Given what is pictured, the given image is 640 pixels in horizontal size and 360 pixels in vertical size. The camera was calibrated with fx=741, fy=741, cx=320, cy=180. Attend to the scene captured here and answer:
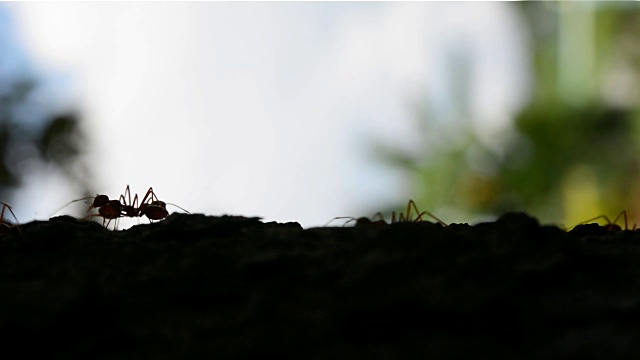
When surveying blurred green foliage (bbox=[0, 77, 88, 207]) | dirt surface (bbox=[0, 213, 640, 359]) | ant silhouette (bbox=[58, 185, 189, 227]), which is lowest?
dirt surface (bbox=[0, 213, 640, 359])

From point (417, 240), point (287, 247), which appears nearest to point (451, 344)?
point (417, 240)

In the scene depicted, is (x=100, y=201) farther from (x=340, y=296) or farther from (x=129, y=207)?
(x=340, y=296)

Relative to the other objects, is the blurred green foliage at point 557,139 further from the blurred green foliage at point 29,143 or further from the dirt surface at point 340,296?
the dirt surface at point 340,296

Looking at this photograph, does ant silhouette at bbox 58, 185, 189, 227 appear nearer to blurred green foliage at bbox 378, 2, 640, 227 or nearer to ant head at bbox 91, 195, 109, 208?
ant head at bbox 91, 195, 109, 208

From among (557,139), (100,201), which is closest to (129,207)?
(100,201)

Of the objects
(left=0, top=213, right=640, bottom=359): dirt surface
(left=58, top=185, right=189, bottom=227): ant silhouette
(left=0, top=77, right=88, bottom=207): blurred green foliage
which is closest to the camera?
(left=0, top=213, right=640, bottom=359): dirt surface

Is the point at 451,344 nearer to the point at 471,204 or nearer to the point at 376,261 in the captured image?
the point at 376,261

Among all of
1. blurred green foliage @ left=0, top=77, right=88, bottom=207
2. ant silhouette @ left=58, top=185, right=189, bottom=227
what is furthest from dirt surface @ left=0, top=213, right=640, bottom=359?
blurred green foliage @ left=0, top=77, right=88, bottom=207

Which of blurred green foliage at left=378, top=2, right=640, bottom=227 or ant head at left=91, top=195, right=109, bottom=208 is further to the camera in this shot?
blurred green foliage at left=378, top=2, right=640, bottom=227

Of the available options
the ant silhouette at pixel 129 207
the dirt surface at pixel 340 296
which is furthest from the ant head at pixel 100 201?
the dirt surface at pixel 340 296
